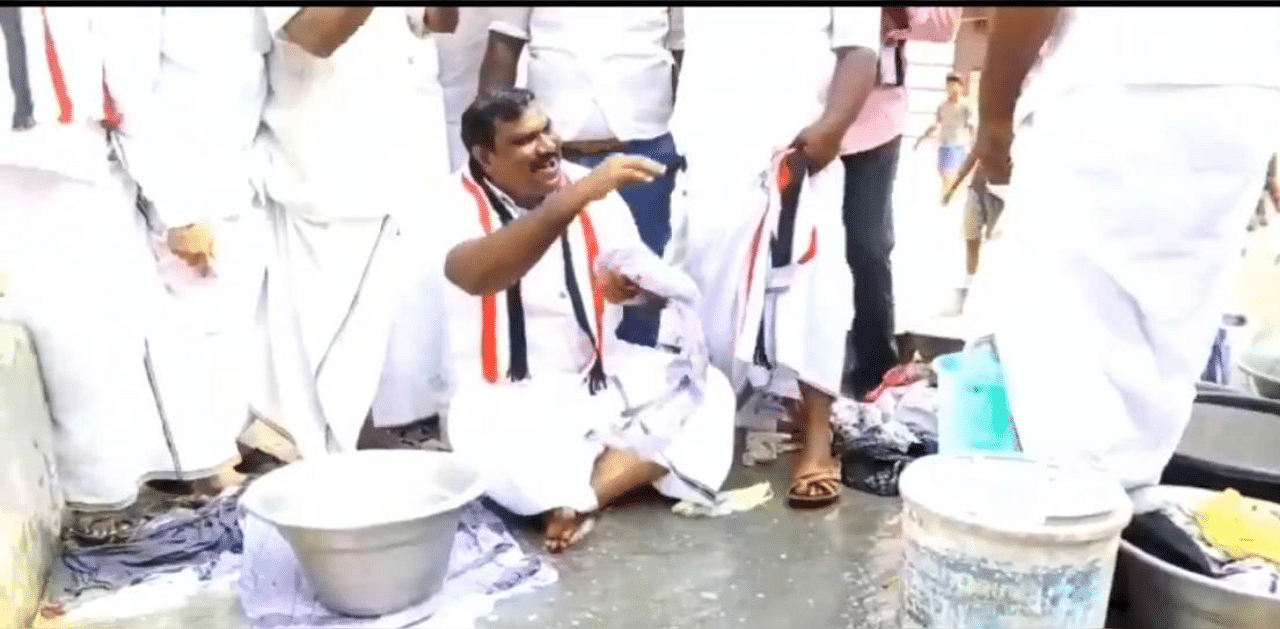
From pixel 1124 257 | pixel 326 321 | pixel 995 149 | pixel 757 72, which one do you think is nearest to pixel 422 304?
pixel 326 321

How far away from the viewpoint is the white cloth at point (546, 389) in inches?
83.9

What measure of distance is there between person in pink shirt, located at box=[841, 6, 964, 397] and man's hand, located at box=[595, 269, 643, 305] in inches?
19.3

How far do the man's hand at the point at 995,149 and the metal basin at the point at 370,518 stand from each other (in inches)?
36.7

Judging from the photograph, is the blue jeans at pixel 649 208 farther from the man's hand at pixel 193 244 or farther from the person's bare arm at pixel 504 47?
the man's hand at pixel 193 244

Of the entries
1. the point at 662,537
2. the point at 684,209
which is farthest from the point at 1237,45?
the point at 662,537

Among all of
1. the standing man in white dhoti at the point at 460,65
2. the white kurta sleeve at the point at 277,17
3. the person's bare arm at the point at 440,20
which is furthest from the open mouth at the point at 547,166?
the white kurta sleeve at the point at 277,17

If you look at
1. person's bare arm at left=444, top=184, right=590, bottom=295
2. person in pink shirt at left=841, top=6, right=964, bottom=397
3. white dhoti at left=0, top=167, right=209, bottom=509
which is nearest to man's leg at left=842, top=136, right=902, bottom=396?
person in pink shirt at left=841, top=6, right=964, bottom=397

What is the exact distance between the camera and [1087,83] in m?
1.68

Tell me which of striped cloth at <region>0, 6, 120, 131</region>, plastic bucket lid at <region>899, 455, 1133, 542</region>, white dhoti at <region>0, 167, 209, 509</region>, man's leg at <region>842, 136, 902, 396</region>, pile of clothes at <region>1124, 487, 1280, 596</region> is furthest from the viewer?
man's leg at <region>842, 136, 902, 396</region>

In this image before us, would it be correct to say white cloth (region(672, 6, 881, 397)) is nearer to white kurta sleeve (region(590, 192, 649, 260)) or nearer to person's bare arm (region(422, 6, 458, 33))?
white kurta sleeve (region(590, 192, 649, 260))

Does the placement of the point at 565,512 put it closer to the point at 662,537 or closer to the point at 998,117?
the point at 662,537

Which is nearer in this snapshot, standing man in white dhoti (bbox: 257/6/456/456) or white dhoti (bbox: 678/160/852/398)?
standing man in white dhoti (bbox: 257/6/456/456)

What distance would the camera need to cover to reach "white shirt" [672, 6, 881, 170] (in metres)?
2.23

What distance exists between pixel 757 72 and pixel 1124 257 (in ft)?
2.58
